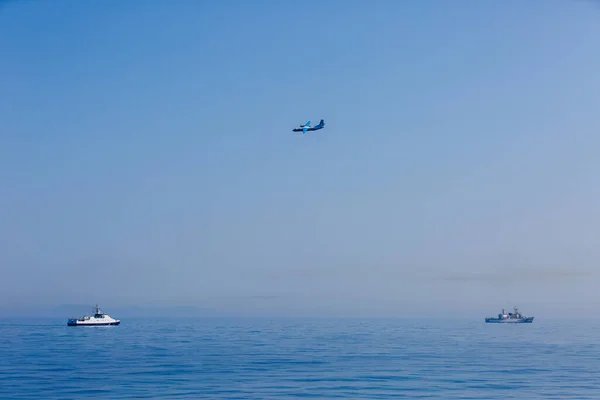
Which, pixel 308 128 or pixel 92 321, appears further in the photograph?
pixel 92 321

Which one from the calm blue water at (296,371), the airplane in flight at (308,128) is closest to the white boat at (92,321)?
the calm blue water at (296,371)

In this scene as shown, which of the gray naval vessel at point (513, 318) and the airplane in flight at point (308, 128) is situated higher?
the airplane in flight at point (308, 128)

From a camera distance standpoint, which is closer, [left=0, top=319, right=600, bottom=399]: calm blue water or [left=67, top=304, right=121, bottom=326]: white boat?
[left=0, top=319, right=600, bottom=399]: calm blue water

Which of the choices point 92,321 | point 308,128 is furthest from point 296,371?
point 92,321

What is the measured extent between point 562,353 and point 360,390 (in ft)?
158

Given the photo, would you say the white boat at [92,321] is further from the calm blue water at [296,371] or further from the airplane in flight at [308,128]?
the airplane in flight at [308,128]

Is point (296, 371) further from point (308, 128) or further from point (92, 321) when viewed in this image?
point (92, 321)

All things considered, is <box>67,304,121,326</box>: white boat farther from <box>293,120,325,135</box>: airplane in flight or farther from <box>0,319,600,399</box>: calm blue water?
<box>293,120,325,135</box>: airplane in flight

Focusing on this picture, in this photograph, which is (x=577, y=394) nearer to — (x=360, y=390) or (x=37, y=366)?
(x=360, y=390)

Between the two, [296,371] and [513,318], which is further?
[513,318]

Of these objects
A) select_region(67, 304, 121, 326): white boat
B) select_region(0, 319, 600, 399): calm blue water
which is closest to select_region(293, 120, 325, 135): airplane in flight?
select_region(0, 319, 600, 399): calm blue water

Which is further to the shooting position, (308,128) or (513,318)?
(513,318)

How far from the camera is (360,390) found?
59219mm

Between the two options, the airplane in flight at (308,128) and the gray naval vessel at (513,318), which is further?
the gray naval vessel at (513,318)
